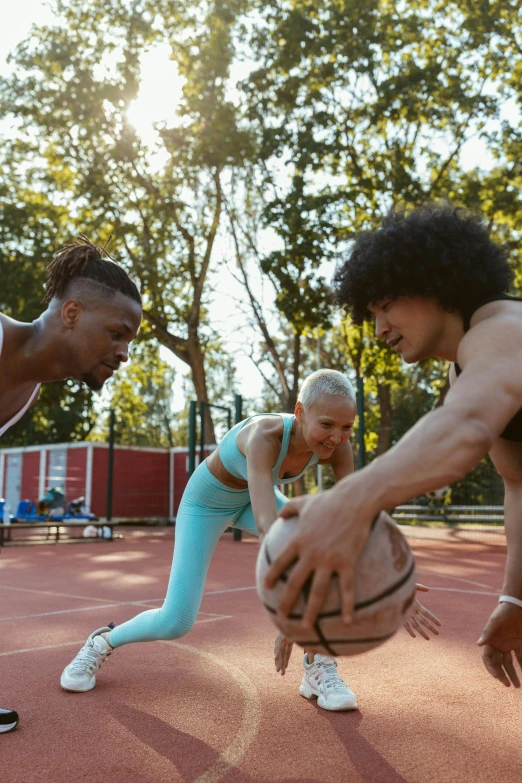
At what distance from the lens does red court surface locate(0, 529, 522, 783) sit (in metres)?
3.04

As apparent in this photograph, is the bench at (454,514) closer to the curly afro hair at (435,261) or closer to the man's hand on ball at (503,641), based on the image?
the man's hand on ball at (503,641)

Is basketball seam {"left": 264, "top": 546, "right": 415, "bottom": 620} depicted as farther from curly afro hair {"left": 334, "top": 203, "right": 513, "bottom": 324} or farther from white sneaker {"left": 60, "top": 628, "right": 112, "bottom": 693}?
white sneaker {"left": 60, "top": 628, "right": 112, "bottom": 693}

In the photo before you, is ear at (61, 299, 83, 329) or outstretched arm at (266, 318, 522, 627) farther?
ear at (61, 299, 83, 329)

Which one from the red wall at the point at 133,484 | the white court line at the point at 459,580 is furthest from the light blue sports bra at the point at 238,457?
the red wall at the point at 133,484

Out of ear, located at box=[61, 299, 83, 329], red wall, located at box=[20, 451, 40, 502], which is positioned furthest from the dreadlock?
red wall, located at box=[20, 451, 40, 502]

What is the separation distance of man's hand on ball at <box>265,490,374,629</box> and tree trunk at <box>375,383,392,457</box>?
1748 cm

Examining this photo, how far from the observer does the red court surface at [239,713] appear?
9.98 feet

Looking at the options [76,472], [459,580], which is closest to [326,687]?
[459,580]

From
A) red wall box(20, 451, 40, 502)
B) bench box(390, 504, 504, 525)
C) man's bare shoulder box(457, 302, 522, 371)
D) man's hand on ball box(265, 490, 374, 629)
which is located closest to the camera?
man's hand on ball box(265, 490, 374, 629)

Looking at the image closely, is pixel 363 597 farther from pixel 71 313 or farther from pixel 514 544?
pixel 71 313

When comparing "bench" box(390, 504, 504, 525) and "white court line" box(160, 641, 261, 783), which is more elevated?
"bench" box(390, 504, 504, 525)

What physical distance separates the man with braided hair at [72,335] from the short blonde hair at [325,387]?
89 centimetres

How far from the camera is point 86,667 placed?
4.21 m

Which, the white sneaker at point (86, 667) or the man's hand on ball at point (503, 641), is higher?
the man's hand on ball at point (503, 641)
